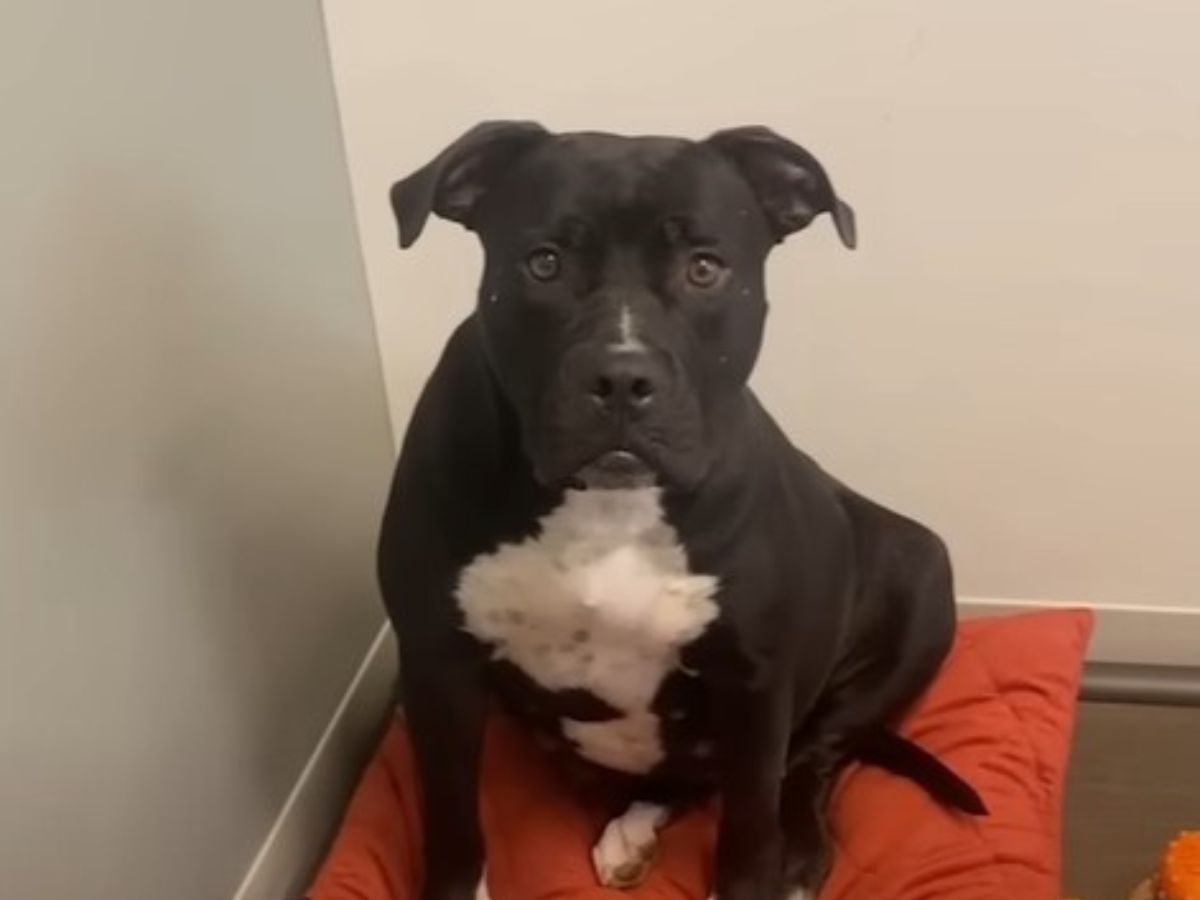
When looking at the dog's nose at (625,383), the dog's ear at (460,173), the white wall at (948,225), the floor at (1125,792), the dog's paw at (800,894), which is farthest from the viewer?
the floor at (1125,792)

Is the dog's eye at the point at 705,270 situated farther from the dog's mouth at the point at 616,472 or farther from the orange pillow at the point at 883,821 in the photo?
the orange pillow at the point at 883,821

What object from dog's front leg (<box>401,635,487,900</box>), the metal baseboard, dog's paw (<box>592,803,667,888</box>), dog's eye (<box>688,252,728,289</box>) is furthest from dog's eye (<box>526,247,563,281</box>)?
→ the metal baseboard

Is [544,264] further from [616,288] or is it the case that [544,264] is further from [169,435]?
[169,435]

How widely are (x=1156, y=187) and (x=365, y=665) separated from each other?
3.74 feet

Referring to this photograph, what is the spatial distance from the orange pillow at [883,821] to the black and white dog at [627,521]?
0.03 metres

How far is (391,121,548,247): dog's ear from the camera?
1524 mm

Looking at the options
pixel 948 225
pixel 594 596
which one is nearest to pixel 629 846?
pixel 594 596

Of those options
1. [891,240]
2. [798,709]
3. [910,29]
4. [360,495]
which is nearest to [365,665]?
[360,495]

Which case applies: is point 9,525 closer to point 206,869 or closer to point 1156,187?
point 206,869

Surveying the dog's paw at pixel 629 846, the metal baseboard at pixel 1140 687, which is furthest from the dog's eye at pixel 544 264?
the metal baseboard at pixel 1140 687

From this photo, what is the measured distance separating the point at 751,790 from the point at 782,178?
59 centimetres

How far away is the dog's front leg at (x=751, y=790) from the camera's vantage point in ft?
5.57

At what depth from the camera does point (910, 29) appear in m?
2.07

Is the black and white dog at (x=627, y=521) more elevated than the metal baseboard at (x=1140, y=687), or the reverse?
the black and white dog at (x=627, y=521)
